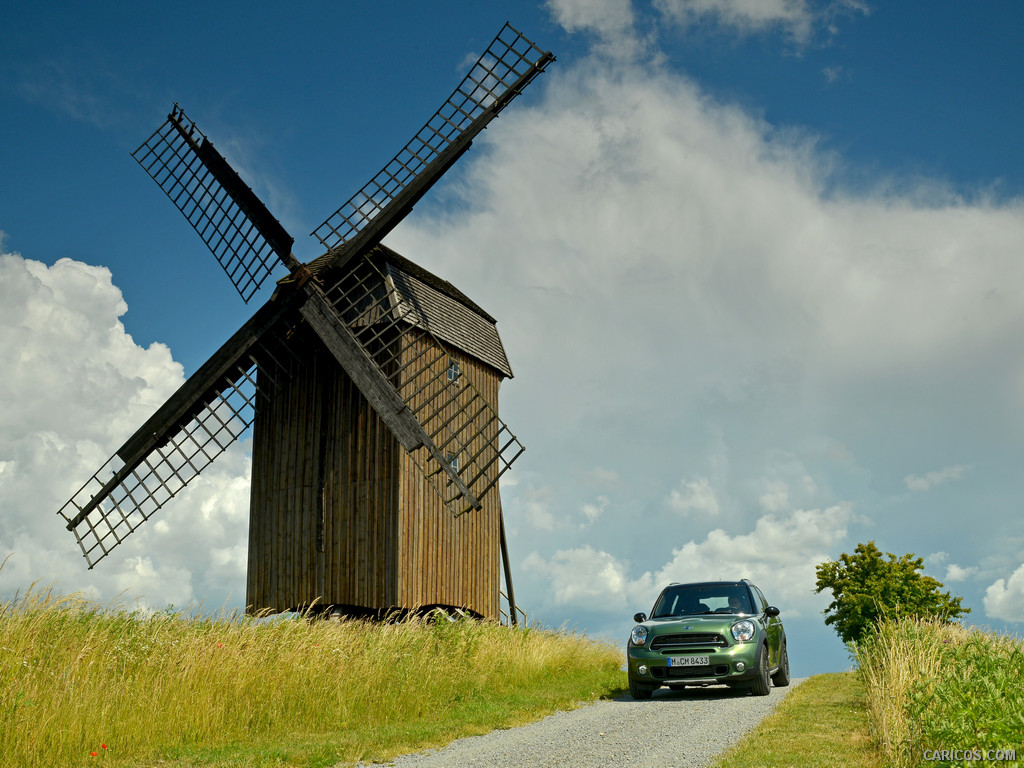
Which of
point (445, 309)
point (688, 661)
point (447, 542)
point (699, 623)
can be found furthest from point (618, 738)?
point (445, 309)

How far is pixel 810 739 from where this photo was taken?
26.3 feet

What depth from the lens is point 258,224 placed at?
18953 millimetres

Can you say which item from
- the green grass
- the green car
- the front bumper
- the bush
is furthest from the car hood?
the bush

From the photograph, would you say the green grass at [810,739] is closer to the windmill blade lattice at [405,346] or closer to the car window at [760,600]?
the car window at [760,600]

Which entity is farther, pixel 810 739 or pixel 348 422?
pixel 348 422

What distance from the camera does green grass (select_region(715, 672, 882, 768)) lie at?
6926 millimetres

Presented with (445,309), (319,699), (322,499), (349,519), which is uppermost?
(445,309)

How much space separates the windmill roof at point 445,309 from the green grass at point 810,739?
1111cm

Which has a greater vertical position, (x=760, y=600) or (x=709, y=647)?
(x=760, y=600)

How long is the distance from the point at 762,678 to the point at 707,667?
1083 mm

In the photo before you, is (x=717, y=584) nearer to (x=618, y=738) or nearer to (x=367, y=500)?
(x=618, y=738)

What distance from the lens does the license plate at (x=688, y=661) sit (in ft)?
38.7

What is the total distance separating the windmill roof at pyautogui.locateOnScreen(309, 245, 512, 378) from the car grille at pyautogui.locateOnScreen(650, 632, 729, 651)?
898 centimetres

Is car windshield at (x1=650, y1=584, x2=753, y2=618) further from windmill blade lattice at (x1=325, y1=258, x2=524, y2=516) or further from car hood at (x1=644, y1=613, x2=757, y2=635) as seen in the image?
windmill blade lattice at (x1=325, y1=258, x2=524, y2=516)
